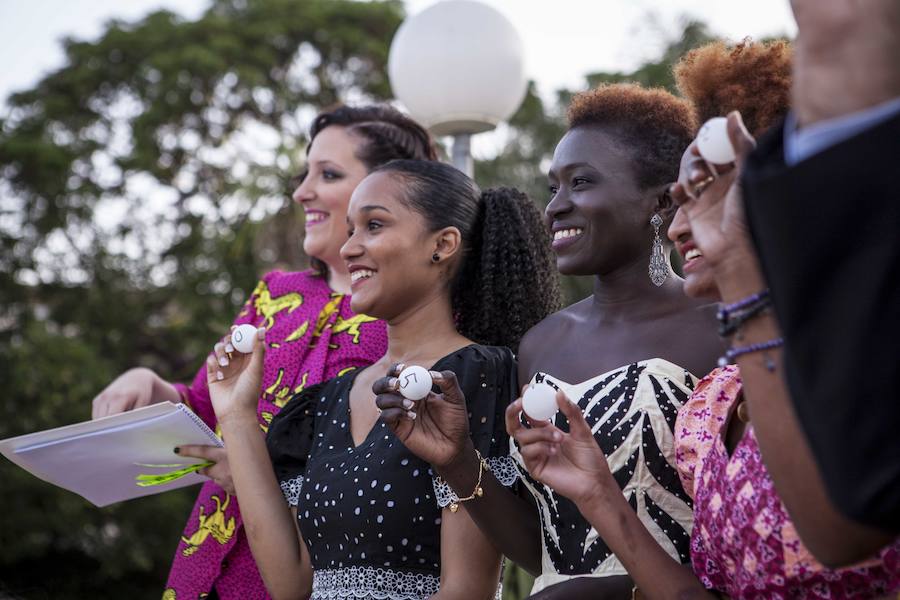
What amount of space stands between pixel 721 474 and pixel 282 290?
8.30ft

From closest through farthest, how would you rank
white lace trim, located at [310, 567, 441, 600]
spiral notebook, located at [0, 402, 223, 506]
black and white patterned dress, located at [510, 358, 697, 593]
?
1. black and white patterned dress, located at [510, 358, 697, 593]
2. white lace trim, located at [310, 567, 441, 600]
3. spiral notebook, located at [0, 402, 223, 506]

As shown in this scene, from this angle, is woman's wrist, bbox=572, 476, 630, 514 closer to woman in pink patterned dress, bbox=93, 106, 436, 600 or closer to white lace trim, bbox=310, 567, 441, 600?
white lace trim, bbox=310, 567, 441, 600

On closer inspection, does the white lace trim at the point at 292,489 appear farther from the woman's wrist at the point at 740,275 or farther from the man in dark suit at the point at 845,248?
the man in dark suit at the point at 845,248

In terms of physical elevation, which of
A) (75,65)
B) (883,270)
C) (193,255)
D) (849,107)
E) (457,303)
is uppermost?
(75,65)

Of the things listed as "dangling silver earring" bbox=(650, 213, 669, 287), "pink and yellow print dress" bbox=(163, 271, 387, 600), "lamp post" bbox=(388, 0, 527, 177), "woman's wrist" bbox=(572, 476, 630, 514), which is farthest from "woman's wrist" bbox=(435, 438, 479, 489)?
"lamp post" bbox=(388, 0, 527, 177)

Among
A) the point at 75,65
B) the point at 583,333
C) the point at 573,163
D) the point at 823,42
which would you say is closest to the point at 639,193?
the point at 573,163

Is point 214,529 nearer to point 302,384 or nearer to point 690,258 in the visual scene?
point 302,384

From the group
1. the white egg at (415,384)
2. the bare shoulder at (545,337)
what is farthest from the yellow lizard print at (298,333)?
the white egg at (415,384)

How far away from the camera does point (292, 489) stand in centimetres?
339

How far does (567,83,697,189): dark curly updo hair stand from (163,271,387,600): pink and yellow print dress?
49.3 inches

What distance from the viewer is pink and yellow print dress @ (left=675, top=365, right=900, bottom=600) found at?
1.80 m

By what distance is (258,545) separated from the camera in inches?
128

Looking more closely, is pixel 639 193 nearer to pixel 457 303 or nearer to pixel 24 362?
pixel 457 303

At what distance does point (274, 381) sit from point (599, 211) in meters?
1.56
